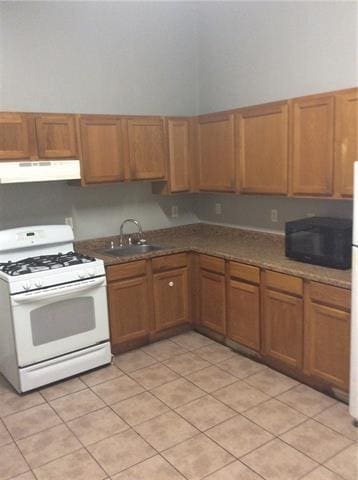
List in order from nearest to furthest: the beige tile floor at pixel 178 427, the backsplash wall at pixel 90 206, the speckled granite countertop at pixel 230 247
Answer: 1. the beige tile floor at pixel 178 427
2. the speckled granite countertop at pixel 230 247
3. the backsplash wall at pixel 90 206

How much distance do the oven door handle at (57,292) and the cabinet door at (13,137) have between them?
3.35 feet

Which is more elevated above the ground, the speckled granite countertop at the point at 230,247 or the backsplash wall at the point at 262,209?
the backsplash wall at the point at 262,209

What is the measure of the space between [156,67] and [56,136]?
1415 millimetres

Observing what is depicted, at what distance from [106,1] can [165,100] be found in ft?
3.33

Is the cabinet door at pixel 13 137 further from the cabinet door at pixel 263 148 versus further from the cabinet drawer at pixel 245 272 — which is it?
the cabinet drawer at pixel 245 272

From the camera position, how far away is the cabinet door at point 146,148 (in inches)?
154

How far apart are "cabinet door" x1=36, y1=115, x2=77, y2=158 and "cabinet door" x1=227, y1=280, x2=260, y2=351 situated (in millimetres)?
1701

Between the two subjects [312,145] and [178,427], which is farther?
[312,145]

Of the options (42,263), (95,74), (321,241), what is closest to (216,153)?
(95,74)

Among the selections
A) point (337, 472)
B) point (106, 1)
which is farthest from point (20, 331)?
point (106, 1)

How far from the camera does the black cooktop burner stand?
319cm

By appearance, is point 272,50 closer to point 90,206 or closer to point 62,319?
point 90,206

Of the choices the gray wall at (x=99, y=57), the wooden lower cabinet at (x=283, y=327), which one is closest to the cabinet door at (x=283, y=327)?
the wooden lower cabinet at (x=283, y=327)

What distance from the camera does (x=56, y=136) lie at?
11.4 ft
